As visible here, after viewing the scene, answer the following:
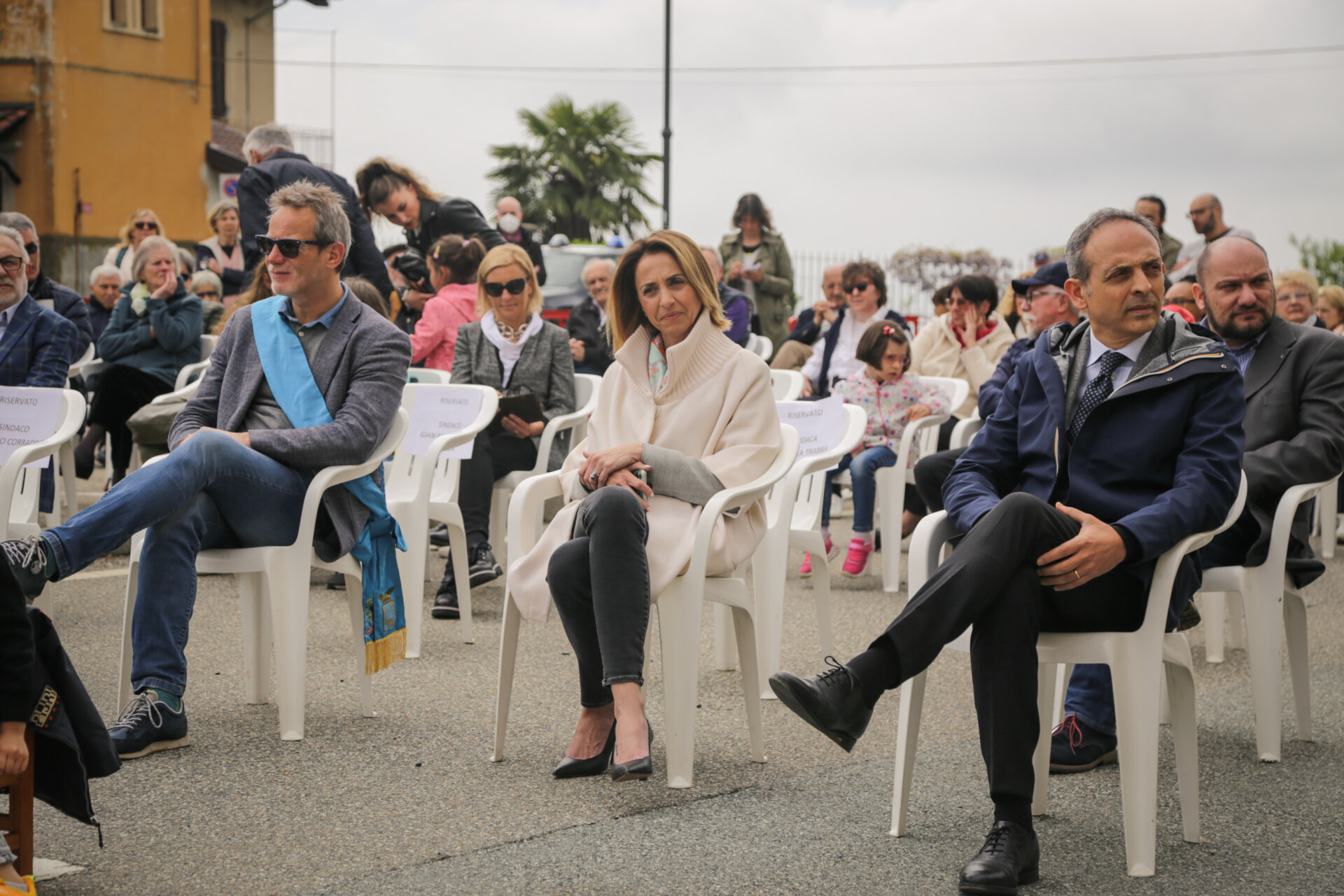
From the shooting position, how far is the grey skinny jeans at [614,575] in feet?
11.4

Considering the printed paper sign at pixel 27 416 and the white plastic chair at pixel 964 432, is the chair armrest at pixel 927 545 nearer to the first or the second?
the printed paper sign at pixel 27 416

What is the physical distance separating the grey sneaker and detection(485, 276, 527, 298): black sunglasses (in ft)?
11.4

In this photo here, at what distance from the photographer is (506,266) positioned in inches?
261

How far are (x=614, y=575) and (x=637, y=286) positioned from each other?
1006 mm

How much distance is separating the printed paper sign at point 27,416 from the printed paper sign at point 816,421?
2803 mm

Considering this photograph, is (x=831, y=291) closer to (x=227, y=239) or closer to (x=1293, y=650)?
(x=227, y=239)

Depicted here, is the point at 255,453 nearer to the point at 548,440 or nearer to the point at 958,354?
the point at 548,440

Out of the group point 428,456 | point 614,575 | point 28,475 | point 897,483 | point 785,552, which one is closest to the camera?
point 614,575

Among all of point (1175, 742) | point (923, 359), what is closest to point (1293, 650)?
point (1175, 742)

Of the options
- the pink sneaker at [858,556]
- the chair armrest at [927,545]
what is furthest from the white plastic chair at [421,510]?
the chair armrest at [927,545]

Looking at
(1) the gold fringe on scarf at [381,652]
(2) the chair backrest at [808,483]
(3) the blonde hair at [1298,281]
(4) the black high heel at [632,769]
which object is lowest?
(4) the black high heel at [632,769]

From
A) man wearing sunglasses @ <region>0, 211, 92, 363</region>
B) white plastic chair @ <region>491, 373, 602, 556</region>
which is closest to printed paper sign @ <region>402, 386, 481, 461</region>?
white plastic chair @ <region>491, 373, 602, 556</region>

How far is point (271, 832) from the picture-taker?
312 centimetres

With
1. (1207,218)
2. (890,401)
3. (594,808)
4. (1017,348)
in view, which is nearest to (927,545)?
(594,808)
